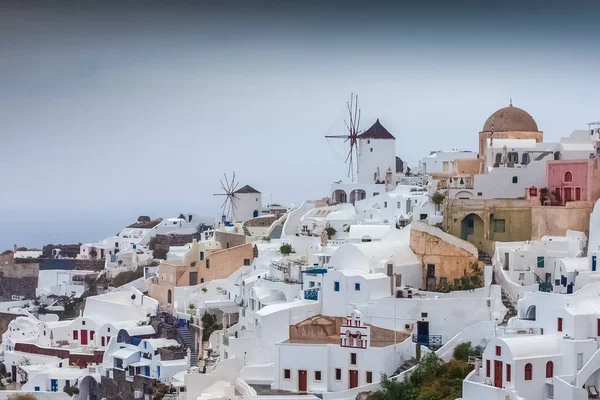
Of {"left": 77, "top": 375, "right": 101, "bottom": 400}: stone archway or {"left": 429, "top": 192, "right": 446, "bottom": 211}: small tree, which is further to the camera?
{"left": 77, "top": 375, "right": 101, "bottom": 400}: stone archway

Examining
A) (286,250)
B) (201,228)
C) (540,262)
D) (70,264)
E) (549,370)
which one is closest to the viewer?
(549,370)

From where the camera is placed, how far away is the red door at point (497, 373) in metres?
10.2

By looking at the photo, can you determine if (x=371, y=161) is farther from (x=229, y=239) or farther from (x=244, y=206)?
(x=244, y=206)

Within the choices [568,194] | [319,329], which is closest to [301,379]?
[319,329]

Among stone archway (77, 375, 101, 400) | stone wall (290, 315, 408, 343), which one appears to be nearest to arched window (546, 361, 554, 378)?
stone wall (290, 315, 408, 343)

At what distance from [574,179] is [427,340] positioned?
2998mm

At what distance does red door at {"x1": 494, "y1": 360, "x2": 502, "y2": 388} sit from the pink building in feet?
13.3

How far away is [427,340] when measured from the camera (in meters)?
12.4

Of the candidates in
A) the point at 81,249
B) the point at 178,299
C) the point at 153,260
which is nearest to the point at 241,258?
the point at 178,299

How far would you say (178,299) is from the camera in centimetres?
1698

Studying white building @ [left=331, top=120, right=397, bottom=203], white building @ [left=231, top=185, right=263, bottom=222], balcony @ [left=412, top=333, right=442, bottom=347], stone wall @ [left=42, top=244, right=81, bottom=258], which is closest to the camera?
balcony @ [left=412, top=333, right=442, bottom=347]

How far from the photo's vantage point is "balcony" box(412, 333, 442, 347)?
12.4m

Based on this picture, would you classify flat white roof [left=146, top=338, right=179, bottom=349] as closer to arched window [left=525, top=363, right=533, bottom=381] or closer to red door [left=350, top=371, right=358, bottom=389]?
red door [left=350, top=371, right=358, bottom=389]

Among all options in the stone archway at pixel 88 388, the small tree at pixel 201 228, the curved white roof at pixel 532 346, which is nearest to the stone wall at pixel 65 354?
the stone archway at pixel 88 388
